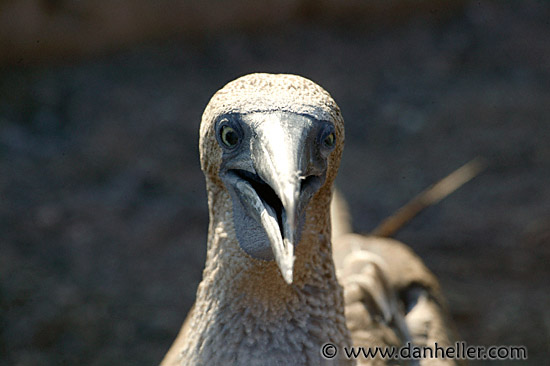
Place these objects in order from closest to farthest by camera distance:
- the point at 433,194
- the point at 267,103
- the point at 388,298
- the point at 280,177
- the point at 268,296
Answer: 1. the point at 280,177
2. the point at 267,103
3. the point at 268,296
4. the point at 388,298
5. the point at 433,194

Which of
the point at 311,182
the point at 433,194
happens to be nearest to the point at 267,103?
the point at 311,182

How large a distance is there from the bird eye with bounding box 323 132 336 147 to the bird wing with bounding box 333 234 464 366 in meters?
0.98

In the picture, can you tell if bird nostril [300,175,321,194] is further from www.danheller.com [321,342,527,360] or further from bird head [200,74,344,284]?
www.danheller.com [321,342,527,360]

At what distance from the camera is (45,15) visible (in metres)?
5.91

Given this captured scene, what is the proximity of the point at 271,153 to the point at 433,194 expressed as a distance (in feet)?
7.96

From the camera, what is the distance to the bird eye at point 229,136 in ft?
6.17

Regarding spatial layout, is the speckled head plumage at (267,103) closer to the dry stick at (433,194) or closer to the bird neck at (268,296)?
the bird neck at (268,296)

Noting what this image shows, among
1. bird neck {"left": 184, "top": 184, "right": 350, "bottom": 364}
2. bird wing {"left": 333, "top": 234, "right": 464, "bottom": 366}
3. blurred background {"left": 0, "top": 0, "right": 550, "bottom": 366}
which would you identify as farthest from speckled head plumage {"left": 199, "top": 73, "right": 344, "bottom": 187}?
blurred background {"left": 0, "top": 0, "right": 550, "bottom": 366}

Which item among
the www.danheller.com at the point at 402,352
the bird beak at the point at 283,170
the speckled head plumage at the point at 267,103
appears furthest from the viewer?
the www.danheller.com at the point at 402,352

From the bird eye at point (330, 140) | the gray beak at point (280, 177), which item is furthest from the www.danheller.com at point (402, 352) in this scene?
the bird eye at point (330, 140)

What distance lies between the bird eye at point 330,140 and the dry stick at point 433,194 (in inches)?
66.2

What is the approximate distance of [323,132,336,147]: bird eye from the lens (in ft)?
6.16

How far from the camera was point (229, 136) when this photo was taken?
74.7 inches

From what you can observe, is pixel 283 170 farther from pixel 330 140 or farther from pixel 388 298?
pixel 388 298
